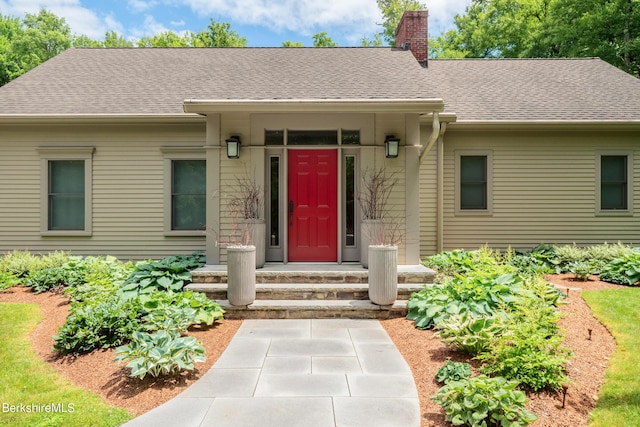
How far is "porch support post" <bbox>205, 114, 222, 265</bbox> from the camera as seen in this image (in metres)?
7.16

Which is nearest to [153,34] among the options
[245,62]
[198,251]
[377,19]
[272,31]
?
[272,31]

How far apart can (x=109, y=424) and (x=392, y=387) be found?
228cm

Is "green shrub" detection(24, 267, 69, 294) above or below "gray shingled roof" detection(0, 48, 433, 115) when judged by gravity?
below

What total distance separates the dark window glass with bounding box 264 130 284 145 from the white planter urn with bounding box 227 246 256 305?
2400 mm

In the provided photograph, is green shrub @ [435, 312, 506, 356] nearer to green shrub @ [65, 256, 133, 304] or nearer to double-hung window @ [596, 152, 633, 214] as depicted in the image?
green shrub @ [65, 256, 133, 304]

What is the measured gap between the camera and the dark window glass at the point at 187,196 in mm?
8891

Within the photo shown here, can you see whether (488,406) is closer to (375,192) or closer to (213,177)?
(375,192)

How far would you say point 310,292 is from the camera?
6023 millimetres

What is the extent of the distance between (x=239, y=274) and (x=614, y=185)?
9.01 meters

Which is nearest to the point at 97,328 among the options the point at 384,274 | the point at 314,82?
the point at 384,274

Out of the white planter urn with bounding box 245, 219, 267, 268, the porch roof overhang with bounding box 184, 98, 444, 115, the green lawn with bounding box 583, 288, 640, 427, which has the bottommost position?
the green lawn with bounding box 583, 288, 640, 427

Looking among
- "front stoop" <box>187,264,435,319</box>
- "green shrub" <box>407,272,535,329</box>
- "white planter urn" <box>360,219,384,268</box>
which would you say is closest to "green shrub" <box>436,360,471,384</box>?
"green shrub" <box>407,272,535,329</box>

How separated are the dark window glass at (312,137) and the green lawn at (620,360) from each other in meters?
4.73

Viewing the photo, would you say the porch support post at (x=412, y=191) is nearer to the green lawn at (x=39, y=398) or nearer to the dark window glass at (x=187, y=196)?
the dark window glass at (x=187, y=196)
